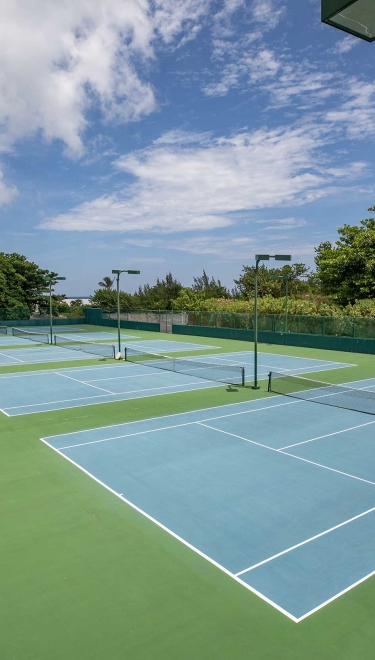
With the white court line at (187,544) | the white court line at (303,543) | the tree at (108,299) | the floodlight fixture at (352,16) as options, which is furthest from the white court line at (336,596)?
the tree at (108,299)

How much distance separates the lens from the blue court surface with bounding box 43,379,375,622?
5.92 meters

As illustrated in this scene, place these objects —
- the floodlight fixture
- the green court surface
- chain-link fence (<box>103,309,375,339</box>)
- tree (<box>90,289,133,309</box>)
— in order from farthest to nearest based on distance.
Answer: tree (<box>90,289,133,309</box>)
chain-link fence (<box>103,309,375,339</box>)
the green court surface
the floodlight fixture

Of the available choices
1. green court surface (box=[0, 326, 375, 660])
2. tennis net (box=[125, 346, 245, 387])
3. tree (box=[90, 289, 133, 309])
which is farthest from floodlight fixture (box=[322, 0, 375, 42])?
tree (box=[90, 289, 133, 309])

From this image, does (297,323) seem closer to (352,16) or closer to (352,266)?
(352,266)

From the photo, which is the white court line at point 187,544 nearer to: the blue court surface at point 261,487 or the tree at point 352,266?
the blue court surface at point 261,487

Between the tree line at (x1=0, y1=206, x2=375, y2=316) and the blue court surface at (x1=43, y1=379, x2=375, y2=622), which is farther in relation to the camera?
the tree line at (x1=0, y1=206, x2=375, y2=316)

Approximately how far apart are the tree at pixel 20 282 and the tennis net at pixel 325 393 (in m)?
45.5

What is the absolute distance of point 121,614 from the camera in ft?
16.5

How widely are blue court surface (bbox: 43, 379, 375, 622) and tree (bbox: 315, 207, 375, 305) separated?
22816 millimetres

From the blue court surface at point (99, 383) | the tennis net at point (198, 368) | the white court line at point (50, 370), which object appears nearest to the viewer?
the blue court surface at point (99, 383)

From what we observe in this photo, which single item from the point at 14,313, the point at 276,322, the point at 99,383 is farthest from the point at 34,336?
the point at 99,383

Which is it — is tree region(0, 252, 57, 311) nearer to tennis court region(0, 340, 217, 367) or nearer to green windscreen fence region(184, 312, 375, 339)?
tennis court region(0, 340, 217, 367)

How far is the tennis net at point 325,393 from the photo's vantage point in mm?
14789

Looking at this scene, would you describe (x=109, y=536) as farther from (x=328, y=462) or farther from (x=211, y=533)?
(x=328, y=462)
